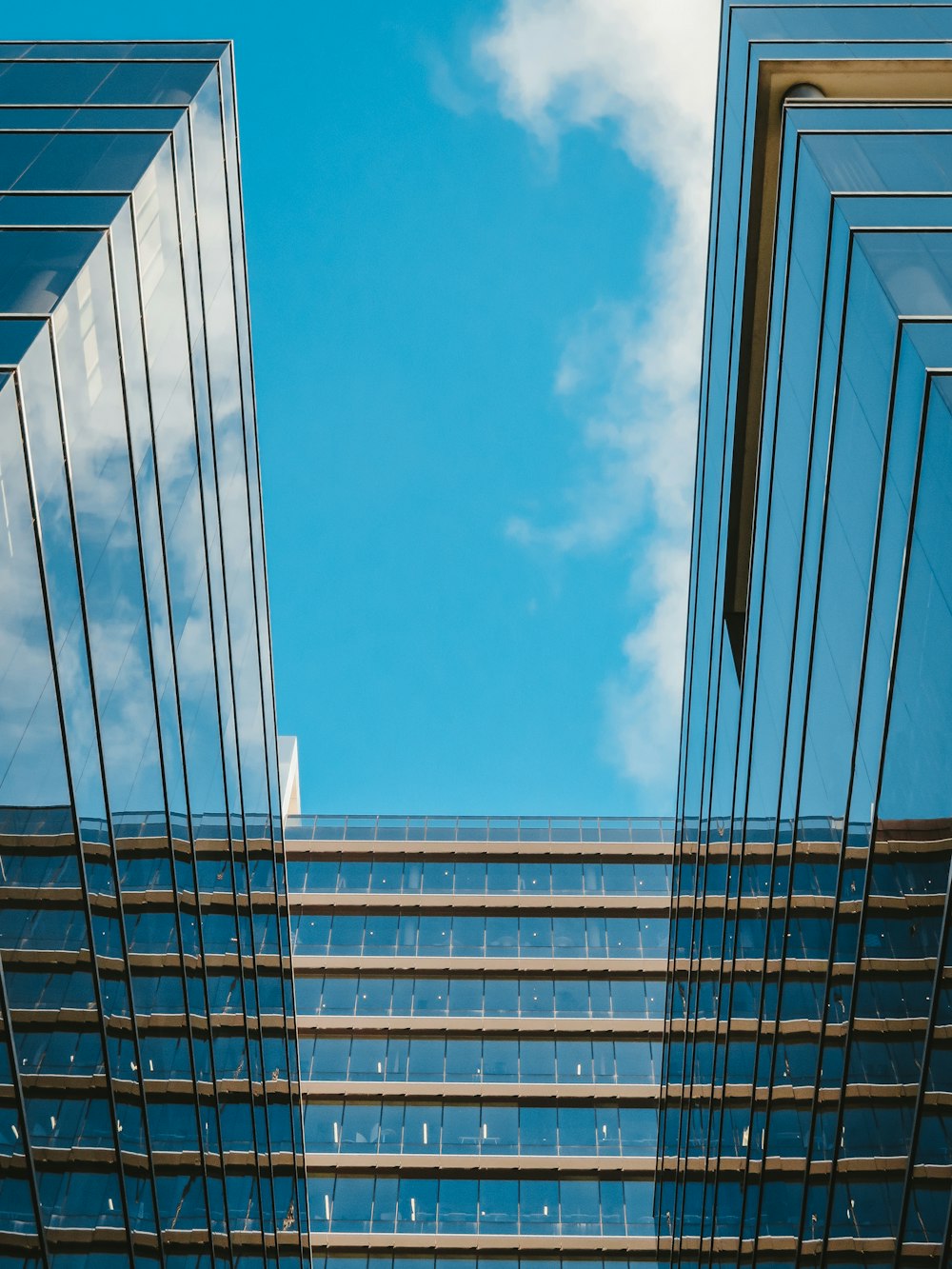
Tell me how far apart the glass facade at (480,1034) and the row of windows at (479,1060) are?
0.08 m

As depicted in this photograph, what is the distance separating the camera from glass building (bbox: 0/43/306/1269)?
13.3m

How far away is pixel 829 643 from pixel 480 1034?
40.3 metres

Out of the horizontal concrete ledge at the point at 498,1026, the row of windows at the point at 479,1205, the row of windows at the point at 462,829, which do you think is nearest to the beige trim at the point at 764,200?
the row of windows at the point at 479,1205

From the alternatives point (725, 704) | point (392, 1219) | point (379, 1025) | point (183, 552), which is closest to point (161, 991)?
point (183, 552)

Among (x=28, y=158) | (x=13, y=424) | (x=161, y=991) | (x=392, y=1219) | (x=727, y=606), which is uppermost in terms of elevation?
(x=28, y=158)

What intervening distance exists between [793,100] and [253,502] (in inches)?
599

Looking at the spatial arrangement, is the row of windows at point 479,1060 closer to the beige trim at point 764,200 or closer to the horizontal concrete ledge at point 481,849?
the horizontal concrete ledge at point 481,849

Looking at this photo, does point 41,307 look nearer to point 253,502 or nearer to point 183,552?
point 183,552

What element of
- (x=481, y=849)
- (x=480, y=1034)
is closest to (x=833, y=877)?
(x=480, y=1034)

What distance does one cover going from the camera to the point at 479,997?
A: 179 feet

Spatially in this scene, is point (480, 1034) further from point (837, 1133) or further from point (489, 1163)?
point (837, 1133)

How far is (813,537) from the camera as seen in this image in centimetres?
1777

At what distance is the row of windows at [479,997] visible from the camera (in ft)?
177

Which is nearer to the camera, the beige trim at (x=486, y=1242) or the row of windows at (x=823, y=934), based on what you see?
the row of windows at (x=823, y=934)
